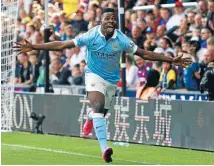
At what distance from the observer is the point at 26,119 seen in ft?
59.4

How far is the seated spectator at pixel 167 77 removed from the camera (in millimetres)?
17156

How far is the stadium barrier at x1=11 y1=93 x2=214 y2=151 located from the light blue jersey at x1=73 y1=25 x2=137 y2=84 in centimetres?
211

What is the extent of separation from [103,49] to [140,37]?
6651 mm

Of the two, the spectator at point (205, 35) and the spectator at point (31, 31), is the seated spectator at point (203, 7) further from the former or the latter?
the spectator at point (31, 31)

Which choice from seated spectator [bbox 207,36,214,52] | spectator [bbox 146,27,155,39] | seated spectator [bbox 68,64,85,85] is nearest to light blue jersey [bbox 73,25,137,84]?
seated spectator [bbox 207,36,214,52]

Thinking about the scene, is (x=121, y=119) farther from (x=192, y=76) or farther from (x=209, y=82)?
(x=209, y=82)

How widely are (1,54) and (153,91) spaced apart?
148 inches

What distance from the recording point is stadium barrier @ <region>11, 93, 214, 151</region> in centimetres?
1447

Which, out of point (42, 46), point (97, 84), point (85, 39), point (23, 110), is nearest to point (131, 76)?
point (23, 110)

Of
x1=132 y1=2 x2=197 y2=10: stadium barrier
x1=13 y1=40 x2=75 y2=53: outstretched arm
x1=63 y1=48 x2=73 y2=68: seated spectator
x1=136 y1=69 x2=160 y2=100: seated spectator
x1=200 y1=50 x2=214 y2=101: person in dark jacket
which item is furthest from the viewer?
x1=63 y1=48 x2=73 y2=68: seated spectator

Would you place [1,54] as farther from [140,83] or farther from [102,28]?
[102,28]

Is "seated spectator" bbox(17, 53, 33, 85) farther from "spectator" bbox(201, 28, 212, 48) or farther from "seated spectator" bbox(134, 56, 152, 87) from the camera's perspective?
"spectator" bbox(201, 28, 212, 48)

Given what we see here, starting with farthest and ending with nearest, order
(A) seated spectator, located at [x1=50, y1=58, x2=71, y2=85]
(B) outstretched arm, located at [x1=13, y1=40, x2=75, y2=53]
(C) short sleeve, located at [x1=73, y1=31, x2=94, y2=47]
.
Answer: (A) seated spectator, located at [x1=50, y1=58, x2=71, y2=85]
(C) short sleeve, located at [x1=73, y1=31, x2=94, y2=47]
(B) outstretched arm, located at [x1=13, y1=40, x2=75, y2=53]

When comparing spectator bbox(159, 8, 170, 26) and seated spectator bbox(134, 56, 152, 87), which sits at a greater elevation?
spectator bbox(159, 8, 170, 26)
